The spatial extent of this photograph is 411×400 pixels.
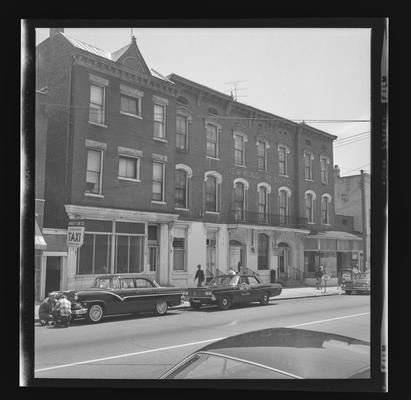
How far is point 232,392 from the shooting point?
4324 mm

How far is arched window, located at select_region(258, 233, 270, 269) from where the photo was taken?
20.1ft

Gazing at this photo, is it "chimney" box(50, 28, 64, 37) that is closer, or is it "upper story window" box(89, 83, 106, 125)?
"chimney" box(50, 28, 64, 37)

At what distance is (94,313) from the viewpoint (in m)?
5.30

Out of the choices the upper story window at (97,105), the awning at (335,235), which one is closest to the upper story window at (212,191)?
the awning at (335,235)

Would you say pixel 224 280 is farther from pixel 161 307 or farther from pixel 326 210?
pixel 326 210

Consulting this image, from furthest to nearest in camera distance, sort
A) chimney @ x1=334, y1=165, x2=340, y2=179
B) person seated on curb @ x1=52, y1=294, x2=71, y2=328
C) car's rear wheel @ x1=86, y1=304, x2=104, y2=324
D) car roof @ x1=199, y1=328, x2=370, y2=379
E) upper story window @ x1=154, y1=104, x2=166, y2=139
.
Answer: chimney @ x1=334, y1=165, x2=340, y2=179, upper story window @ x1=154, y1=104, x2=166, y2=139, car's rear wheel @ x1=86, y1=304, x2=104, y2=324, person seated on curb @ x1=52, y1=294, x2=71, y2=328, car roof @ x1=199, y1=328, x2=370, y2=379

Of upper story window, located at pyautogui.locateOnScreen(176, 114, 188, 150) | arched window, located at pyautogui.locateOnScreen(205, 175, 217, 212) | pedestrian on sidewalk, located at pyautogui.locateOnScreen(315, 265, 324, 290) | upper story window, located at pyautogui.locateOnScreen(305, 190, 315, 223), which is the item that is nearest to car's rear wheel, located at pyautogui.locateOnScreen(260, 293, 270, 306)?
pedestrian on sidewalk, located at pyautogui.locateOnScreen(315, 265, 324, 290)

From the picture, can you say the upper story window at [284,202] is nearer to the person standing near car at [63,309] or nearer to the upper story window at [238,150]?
the upper story window at [238,150]

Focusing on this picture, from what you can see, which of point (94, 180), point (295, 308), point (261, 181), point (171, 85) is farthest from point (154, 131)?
point (295, 308)

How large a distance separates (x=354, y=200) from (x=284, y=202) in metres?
0.98

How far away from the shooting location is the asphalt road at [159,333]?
4.85m

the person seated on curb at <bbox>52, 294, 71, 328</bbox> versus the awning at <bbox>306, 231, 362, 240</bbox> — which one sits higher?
the awning at <bbox>306, 231, 362, 240</bbox>

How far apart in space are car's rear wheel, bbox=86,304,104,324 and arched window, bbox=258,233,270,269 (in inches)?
87.2

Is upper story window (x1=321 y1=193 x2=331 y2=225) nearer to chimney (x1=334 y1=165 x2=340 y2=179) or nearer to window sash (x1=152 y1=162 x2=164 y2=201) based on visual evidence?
chimney (x1=334 y1=165 x2=340 y2=179)
